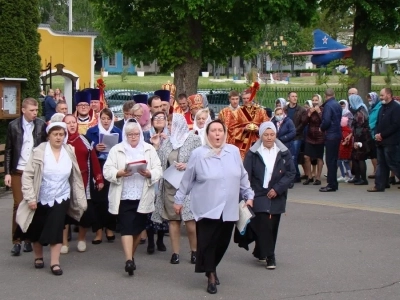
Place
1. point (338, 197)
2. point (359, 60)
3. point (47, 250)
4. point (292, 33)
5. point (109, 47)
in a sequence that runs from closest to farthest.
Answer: point (47, 250) → point (338, 197) → point (109, 47) → point (359, 60) → point (292, 33)

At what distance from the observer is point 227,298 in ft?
24.8

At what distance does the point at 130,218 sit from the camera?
846 cm

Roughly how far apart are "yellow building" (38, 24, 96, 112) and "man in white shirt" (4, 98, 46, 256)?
19.4m

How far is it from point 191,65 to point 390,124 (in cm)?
1194

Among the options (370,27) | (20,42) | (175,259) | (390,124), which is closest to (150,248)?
(175,259)

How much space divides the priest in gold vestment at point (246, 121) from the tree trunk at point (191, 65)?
41.2 feet

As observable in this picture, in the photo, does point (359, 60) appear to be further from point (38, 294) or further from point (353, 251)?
point (38, 294)

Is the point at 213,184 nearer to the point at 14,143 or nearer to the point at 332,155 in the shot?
the point at 14,143

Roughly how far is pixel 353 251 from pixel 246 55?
1769 cm

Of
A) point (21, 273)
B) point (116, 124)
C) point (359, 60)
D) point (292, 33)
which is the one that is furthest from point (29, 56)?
point (292, 33)

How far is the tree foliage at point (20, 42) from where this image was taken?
1473 cm

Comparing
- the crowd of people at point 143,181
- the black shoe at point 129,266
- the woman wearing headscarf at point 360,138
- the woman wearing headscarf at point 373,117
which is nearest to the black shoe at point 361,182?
the woman wearing headscarf at point 360,138

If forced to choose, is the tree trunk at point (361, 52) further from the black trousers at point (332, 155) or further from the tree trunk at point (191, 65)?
the black trousers at point (332, 155)

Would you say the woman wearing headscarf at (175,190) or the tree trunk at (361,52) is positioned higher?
the tree trunk at (361,52)
